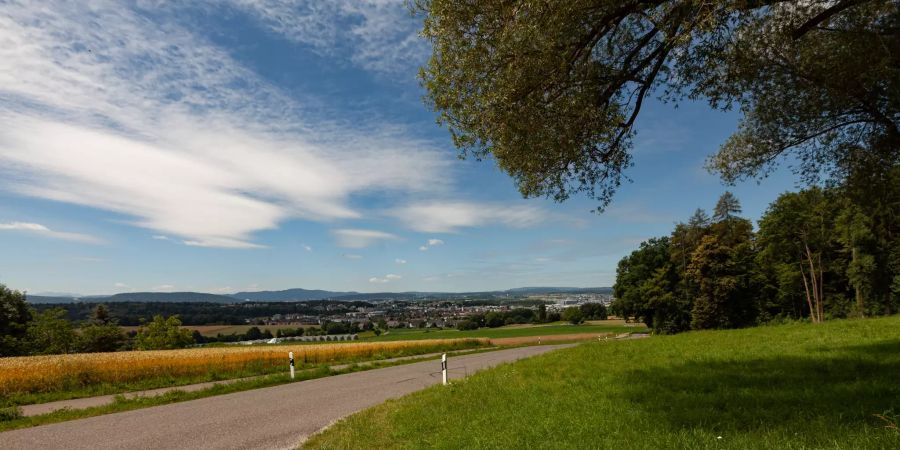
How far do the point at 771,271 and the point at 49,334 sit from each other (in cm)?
9267

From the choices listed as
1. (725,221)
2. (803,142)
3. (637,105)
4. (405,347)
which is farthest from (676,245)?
(637,105)

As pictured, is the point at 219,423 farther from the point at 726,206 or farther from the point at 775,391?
the point at 726,206

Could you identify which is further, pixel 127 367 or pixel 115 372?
pixel 127 367

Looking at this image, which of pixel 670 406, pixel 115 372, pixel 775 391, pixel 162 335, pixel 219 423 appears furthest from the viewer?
pixel 162 335

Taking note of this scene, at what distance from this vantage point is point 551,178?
1117 cm

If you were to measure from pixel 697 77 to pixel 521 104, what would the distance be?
4.01 meters

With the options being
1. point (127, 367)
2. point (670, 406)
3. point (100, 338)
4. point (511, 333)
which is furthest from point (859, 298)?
point (100, 338)

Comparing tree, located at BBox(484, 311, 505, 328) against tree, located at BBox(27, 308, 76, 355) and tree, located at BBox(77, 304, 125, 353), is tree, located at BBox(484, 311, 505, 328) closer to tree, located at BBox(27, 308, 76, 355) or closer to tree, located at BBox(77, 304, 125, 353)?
tree, located at BBox(77, 304, 125, 353)

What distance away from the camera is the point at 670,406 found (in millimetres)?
8445

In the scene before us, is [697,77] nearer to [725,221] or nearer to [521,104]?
[521,104]

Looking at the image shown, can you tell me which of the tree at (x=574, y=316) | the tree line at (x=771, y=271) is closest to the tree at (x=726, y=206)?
the tree line at (x=771, y=271)

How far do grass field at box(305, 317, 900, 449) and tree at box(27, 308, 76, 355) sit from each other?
6199 cm

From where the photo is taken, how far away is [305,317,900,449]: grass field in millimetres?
6375

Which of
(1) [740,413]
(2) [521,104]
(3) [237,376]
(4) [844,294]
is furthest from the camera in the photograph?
(4) [844,294]
